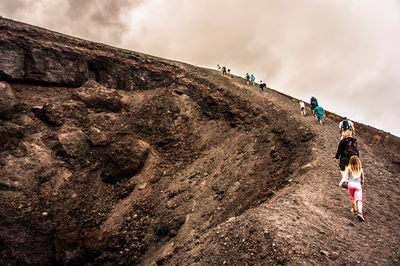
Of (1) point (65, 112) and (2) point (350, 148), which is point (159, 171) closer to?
(1) point (65, 112)

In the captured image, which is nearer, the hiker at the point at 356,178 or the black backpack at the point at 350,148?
the hiker at the point at 356,178

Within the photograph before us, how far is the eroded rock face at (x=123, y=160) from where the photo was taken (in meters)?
15.3

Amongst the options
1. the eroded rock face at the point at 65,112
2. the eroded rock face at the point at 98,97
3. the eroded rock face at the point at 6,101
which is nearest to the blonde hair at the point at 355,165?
the eroded rock face at the point at 65,112

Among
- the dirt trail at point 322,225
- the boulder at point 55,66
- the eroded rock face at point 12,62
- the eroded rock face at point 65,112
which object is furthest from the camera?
the boulder at point 55,66

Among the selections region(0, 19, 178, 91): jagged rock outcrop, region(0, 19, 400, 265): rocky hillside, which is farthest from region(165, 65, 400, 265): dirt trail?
region(0, 19, 178, 91): jagged rock outcrop

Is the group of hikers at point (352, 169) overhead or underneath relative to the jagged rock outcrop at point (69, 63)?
underneath

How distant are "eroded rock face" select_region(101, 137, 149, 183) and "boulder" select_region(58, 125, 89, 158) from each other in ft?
6.50

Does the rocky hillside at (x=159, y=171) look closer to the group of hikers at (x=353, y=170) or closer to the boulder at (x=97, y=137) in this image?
the boulder at (x=97, y=137)

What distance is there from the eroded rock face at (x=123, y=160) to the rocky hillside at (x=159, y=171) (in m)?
0.10

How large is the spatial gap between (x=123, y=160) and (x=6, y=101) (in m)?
10.5

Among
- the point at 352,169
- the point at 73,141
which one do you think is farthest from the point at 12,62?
the point at 352,169

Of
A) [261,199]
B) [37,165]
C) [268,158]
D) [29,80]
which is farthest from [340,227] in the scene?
[29,80]

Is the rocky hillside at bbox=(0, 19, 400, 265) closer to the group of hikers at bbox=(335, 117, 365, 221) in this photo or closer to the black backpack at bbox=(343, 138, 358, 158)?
the group of hikers at bbox=(335, 117, 365, 221)

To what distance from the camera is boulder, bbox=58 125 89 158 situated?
620 inches
